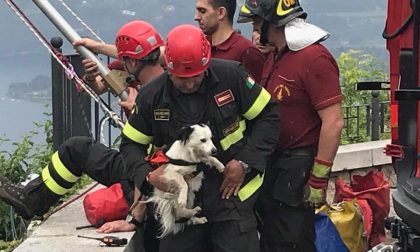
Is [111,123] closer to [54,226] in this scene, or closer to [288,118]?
[54,226]

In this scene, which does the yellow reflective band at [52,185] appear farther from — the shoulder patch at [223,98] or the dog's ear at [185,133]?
the shoulder patch at [223,98]

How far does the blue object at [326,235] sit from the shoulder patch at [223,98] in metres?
1.39

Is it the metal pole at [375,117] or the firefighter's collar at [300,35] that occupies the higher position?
the firefighter's collar at [300,35]

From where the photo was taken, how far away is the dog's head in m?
4.39

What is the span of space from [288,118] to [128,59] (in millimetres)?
1060

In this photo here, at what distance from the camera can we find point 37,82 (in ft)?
27.9

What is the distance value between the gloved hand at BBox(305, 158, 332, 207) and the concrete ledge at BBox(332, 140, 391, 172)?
304cm

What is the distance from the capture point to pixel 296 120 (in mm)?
5027

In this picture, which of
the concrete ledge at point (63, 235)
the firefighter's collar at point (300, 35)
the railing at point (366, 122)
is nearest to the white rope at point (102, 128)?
the concrete ledge at point (63, 235)

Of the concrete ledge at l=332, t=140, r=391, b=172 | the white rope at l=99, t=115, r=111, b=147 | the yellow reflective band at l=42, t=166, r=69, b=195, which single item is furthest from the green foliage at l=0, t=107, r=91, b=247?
the concrete ledge at l=332, t=140, r=391, b=172

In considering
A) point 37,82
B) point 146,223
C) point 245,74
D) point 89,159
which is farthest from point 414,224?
point 37,82

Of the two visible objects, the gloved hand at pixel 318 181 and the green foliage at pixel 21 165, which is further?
the green foliage at pixel 21 165

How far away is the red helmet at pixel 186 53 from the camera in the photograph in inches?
173

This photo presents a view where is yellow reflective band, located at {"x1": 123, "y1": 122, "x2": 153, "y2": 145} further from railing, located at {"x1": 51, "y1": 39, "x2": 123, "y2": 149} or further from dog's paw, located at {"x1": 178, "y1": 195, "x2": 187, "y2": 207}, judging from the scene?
railing, located at {"x1": 51, "y1": 39, "x2": 123, "y2": 149}
